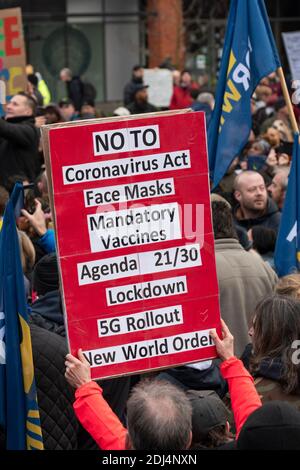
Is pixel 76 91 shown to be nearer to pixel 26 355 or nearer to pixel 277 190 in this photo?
pixel 277 190

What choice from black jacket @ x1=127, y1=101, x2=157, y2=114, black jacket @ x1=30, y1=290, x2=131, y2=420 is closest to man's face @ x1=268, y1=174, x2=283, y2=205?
black jacket @ x1=30, y1=290, x2=131, y2=420

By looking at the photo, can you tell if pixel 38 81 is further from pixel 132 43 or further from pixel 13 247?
pixel 13 247

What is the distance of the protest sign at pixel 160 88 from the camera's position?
19828 millimetres

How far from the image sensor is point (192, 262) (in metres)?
4.45

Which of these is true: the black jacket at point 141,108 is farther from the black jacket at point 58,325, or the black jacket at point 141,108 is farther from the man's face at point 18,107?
the black jacket at point 58,325

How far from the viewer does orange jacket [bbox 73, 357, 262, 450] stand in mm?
3721

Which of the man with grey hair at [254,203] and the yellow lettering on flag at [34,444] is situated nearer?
the yellow lettering on flag at [34,444]

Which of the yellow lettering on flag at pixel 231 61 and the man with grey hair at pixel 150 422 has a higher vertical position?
the yellow lettering on flag at pixel 231 61

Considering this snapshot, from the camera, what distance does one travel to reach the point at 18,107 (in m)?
9.95

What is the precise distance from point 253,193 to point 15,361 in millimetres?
3810

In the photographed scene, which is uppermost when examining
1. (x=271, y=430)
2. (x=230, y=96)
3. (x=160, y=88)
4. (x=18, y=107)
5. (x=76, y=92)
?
(x=230, y=96)

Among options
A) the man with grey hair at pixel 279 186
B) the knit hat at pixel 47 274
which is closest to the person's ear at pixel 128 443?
the knit hat at pixel 47 274

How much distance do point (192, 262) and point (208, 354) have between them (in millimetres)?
375

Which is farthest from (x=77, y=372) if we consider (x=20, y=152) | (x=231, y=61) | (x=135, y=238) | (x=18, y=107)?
(x=18, y=107)
